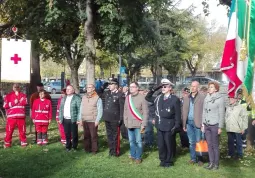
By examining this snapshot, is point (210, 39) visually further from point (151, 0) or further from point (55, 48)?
point (151, 0)

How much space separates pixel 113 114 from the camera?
9539 mm

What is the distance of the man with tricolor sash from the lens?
902cm

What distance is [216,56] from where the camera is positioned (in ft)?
218

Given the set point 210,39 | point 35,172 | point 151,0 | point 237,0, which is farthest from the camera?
point 210,39

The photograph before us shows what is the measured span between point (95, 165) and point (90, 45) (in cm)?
578

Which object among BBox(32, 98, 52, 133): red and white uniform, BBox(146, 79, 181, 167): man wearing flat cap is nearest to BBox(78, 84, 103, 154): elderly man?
BBox(32, 98, 52, 133): red and white uniform

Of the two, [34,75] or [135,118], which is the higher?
[34,75]

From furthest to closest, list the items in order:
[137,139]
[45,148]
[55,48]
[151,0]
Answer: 1. [55,48]
2. [151,0]
3. [45,148]
4. [137,139]

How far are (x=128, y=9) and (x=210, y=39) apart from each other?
53646 millimetres

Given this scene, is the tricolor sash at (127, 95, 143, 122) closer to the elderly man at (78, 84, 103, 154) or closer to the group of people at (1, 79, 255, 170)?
the group of people at (1, 79, 255, 170)

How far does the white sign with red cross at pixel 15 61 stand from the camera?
10.5 metres

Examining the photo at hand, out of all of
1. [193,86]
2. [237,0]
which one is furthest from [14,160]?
[237,0]

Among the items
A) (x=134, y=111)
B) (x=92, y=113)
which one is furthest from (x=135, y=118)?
(x=92, y=113)

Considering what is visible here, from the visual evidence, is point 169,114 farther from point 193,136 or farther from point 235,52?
point 235,52
